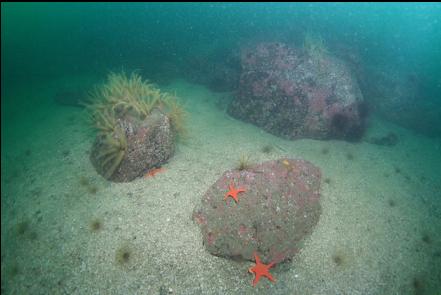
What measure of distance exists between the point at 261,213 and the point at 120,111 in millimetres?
4573

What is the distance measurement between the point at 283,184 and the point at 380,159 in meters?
4.67

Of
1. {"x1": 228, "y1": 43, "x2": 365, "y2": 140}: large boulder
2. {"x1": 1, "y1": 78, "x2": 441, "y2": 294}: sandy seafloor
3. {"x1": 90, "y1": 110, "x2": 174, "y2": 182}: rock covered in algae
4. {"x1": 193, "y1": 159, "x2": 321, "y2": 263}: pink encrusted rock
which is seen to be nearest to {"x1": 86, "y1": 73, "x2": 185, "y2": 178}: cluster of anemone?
{"x1": 90, "y1": 110, "x2": 174, "y2": 182}: rock covered in algae

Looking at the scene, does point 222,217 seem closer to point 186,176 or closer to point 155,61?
point 186,176

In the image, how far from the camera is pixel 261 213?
532 centimetres

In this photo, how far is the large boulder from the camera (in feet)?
27.4

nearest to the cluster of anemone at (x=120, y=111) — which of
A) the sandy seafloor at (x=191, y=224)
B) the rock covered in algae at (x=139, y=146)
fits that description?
the rock covered in algae at (x=139, y=146)

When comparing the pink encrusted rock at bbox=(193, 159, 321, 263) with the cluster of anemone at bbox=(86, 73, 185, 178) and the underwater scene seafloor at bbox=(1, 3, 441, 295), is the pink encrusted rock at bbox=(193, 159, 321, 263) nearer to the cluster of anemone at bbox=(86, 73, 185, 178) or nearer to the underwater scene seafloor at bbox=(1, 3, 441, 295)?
the underwater scene seafloor at bbox=(1, 3, 441, 295)

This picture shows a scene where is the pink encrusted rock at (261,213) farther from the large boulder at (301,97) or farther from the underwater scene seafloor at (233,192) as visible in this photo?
the large boulder at (301,97)

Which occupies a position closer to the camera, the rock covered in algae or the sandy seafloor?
the sandy seafloor

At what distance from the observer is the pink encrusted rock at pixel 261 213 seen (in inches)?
197

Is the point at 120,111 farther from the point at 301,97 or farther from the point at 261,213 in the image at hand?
the point at 301,97

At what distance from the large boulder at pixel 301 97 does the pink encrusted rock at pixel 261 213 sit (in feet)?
9.29

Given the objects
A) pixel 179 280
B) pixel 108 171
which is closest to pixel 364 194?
pixel 179 280

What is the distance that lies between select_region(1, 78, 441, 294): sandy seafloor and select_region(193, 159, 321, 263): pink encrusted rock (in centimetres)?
24
